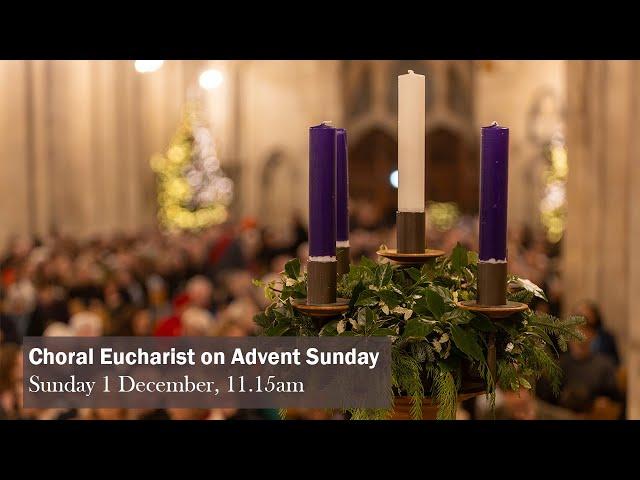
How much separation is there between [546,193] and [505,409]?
18509mm

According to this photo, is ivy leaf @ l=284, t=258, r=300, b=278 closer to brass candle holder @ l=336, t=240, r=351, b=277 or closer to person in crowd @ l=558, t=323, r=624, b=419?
brass candle holder @ l=336, t=240, r=351, b=277

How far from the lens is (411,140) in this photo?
157cm

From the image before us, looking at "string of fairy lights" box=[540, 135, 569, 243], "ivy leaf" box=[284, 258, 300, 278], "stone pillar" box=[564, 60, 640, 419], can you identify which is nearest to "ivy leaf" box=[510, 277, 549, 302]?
"ivy leaf" box=[284, 258, 300, 278]

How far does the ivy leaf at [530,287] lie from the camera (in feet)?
4.89

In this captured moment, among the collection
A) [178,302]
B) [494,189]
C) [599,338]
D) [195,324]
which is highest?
[494,189]

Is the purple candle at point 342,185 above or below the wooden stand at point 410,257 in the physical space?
above

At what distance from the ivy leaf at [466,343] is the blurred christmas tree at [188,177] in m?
20.6

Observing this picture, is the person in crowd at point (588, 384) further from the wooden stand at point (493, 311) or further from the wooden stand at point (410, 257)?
the wooden stand at point (493, 311)

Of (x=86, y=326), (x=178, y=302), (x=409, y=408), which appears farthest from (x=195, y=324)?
(x=409, y=408)

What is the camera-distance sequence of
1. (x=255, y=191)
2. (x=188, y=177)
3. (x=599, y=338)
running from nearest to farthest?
(x=599, y=338) < (x=188, y=177) < (x=255, y=191)

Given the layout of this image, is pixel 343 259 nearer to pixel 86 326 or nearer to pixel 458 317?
pixel 458 317

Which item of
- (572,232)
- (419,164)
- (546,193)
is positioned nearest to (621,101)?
(572,232)

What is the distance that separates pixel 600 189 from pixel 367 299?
7.88m

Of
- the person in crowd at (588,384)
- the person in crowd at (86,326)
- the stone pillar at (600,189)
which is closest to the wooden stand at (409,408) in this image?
the person in crowd at (588,384)
